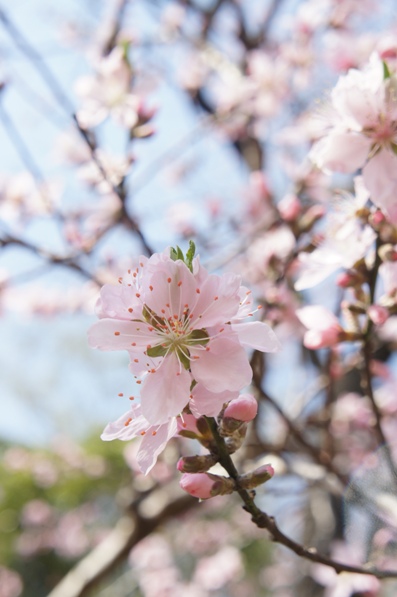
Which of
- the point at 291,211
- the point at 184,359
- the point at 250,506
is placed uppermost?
the point at 184,359

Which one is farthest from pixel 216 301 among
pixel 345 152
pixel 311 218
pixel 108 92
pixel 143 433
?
pixel 108 92

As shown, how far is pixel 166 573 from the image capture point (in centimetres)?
359

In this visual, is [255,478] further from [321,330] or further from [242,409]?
[321,330]

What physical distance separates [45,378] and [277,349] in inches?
331

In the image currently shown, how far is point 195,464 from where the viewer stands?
0.62 m

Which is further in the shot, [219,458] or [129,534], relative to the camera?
[129,534]

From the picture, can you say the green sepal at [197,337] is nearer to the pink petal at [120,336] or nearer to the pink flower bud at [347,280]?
the pink petal at [120,336]

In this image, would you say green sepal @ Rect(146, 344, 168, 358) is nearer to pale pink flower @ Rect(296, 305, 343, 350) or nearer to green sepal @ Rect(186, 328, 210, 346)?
green sepal @ Rect(186, 328, 210, 346)

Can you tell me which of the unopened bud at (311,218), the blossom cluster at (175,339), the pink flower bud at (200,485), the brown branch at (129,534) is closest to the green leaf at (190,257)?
the blossom cluster at (175,339)

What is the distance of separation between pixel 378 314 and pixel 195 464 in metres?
0.43

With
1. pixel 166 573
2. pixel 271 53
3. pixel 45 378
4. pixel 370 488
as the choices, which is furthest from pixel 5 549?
pixel 370 488

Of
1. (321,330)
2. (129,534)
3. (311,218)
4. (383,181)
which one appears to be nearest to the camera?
(383,181)

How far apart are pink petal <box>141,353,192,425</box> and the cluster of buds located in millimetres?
49

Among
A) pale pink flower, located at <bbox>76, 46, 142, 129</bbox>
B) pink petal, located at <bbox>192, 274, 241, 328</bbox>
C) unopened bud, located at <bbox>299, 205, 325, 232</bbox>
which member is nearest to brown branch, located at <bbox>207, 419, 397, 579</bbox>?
pink petal, located at <bbox>192, 274, 241, 328</bbox>
